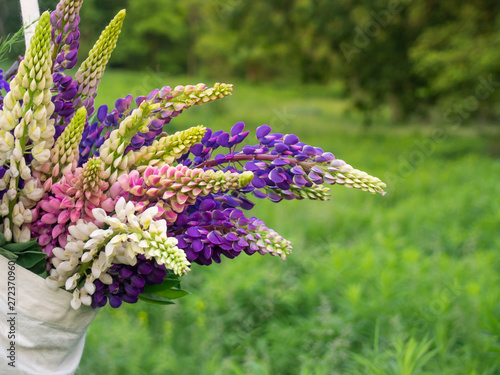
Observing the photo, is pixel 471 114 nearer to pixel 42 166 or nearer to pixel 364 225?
pixel 364 225

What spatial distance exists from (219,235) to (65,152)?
0.93ft

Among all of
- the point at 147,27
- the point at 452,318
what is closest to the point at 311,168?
the point at 452,318

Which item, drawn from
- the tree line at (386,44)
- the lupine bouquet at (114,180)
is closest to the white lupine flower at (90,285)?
the lupine bouquet at (114,180)

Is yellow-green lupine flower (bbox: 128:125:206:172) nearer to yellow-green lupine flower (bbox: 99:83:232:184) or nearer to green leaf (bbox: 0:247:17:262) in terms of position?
yellow-green lupine flower (bbox: 99:83:232:184)

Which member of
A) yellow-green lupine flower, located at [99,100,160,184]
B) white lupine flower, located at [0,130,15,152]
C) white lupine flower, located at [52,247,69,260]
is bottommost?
white lupine flower, located at [52,247,69,260]

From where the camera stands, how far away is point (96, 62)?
3.01ft

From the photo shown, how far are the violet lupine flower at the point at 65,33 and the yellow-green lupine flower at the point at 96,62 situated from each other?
3cm

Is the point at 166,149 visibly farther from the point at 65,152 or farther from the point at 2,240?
the point at 2,240

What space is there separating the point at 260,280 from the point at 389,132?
13831 mm

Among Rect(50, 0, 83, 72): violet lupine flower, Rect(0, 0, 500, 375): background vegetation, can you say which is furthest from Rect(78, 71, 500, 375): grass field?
Rect(50, 0, 83, 72): violet lupine flower

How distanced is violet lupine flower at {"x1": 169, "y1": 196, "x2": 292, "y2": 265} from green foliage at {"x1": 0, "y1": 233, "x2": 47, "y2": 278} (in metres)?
0.22

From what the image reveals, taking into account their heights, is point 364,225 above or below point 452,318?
above

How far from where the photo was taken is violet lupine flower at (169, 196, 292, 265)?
0.88m

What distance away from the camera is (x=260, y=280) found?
13.6 ft
